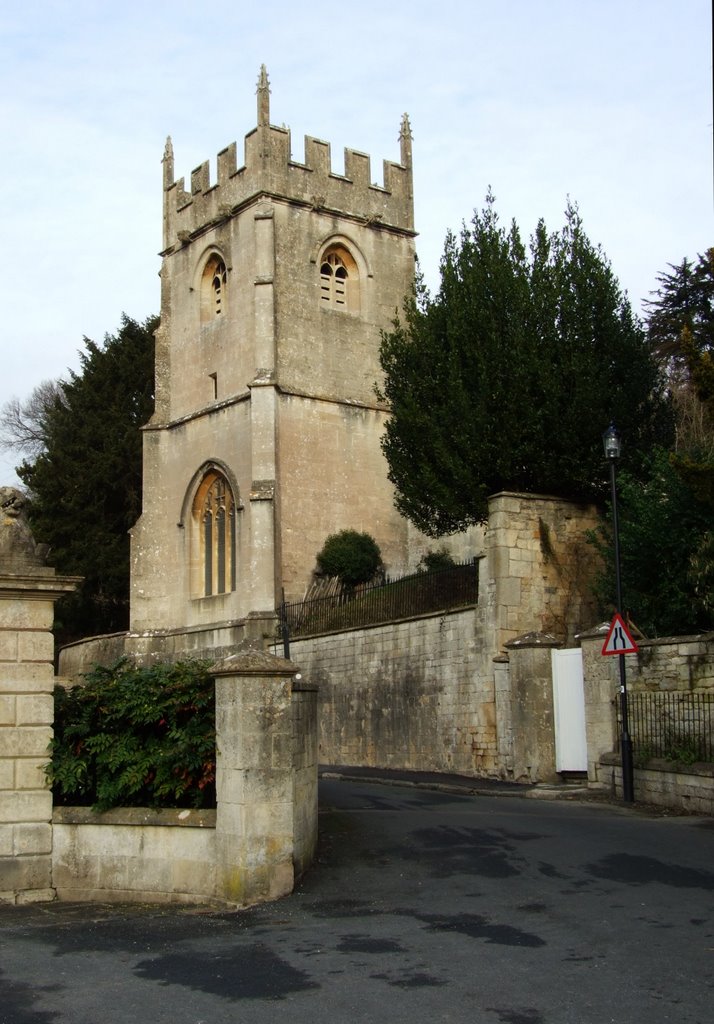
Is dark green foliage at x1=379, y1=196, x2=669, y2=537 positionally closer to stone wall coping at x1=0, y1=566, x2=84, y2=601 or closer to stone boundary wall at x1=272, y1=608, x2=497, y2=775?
stone boundary wall at x1=272, y1=608, x2=497, y2=775

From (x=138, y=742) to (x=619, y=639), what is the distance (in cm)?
794

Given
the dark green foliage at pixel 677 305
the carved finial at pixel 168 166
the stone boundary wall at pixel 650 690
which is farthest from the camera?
the carved finial at pixel 168 166

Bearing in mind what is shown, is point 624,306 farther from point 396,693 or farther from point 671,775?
point 671,775

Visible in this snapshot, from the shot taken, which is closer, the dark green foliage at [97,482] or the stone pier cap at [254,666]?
the stone pier cap at [254,666]

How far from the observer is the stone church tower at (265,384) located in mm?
32875

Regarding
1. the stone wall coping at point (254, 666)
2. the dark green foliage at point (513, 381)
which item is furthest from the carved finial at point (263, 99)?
the stone wall coping at point (254, 666)

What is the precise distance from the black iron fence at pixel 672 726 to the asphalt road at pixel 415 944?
9.90 feet

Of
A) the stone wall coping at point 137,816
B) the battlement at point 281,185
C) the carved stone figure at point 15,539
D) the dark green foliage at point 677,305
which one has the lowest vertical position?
the stone wall coping at point 137,816

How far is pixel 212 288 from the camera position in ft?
120

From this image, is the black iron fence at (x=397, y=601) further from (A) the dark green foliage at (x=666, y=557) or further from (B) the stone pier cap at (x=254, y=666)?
(B) the stone pier cap at (x=254, y=666)

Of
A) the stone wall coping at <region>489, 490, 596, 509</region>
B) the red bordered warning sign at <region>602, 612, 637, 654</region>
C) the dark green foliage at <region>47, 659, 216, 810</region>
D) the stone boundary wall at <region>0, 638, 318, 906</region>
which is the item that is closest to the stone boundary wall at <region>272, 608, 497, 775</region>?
the stone wall coping at <region>489, 490, 596, 509</region>

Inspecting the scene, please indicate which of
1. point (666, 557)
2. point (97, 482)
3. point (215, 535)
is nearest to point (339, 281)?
point (215, 535)

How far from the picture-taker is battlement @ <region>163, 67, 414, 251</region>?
3425 cm

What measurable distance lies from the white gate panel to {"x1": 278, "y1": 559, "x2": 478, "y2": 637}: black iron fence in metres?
3.31
